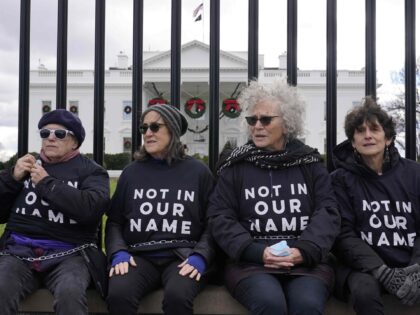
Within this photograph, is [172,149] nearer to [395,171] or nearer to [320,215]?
[320,215]

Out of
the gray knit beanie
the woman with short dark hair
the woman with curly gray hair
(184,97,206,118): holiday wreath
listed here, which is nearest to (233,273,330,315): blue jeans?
the woman with curly gray hair

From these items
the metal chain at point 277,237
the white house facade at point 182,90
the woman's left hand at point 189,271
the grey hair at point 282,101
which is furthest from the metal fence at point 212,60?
the white house facade at point 182,90

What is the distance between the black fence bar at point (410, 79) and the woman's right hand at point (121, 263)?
75.5 inches

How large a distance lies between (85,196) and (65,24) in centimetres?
124

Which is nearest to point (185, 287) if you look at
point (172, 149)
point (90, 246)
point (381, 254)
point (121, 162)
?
point (90, 246)

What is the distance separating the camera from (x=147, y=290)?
2596mm

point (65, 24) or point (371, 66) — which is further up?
point (65, 24)

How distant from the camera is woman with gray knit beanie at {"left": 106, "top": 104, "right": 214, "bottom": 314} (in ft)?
8.16

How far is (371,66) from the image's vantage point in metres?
3.17

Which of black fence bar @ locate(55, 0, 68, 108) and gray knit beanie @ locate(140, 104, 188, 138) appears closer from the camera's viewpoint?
gray knit beanie @ locate(140, 104, 188, 138)

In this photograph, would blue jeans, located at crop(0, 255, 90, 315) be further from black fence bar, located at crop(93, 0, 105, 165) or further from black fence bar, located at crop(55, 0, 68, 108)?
black fence bar, located at crop(55, 0, 68, 108)

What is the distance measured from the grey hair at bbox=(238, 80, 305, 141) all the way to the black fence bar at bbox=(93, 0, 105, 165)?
A: 0.97m

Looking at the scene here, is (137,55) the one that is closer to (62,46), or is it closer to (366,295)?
(62,46)

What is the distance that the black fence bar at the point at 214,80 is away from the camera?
3180mm
